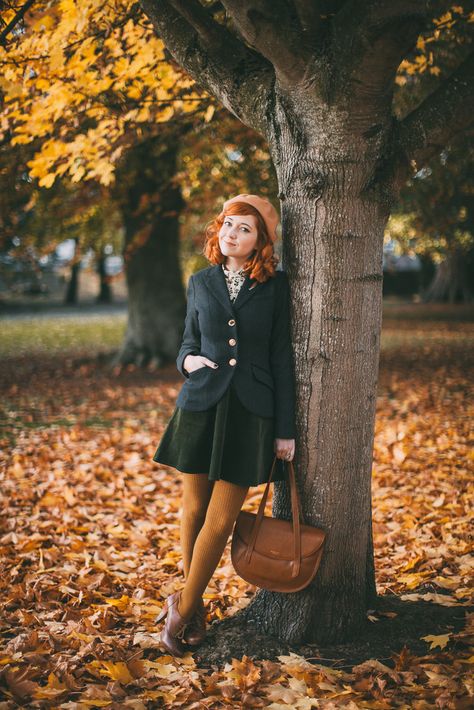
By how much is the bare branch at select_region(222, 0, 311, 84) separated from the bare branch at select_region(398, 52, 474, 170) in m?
0.59

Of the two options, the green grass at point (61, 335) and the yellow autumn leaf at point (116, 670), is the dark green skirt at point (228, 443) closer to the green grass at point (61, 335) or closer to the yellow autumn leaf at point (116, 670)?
the yellow autumn leaf at point (116, 670)

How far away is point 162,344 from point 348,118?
948cm

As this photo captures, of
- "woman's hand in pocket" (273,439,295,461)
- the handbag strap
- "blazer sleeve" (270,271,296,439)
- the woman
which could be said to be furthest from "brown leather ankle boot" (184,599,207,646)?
"blazer sleeve" (270,271,296,439)

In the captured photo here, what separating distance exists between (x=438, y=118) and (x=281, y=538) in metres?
2.06

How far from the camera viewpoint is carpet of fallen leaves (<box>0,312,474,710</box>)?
2.64 m

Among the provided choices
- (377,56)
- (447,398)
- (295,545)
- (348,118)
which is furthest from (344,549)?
(447,398)

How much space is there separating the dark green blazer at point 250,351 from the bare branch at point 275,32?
0.90 m

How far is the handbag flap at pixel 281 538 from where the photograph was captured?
2.75 metres

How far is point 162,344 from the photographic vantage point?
11922 millimetres

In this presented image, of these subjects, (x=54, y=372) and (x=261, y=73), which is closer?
(x=261, y=73)

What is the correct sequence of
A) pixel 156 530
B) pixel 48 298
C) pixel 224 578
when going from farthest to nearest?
pixel 48 298 → pixel 156 530 → pixel 224 578

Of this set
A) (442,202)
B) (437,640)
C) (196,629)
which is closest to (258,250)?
(196,629)

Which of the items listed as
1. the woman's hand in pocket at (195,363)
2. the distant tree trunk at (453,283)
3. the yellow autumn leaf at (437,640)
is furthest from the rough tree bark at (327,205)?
the distant tree trunk at (453,283)

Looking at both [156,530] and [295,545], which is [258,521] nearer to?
Answer: [295,545]
